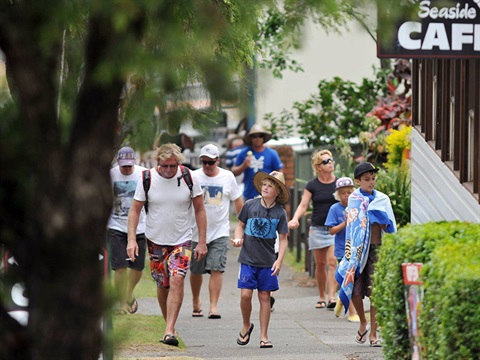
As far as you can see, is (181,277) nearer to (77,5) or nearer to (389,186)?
(389,186)

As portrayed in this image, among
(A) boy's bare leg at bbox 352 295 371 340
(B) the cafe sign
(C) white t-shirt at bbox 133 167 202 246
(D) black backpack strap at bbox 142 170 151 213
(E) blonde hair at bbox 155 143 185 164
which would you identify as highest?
(B) the cafe sign

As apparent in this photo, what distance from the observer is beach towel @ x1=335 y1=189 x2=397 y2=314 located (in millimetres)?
11086

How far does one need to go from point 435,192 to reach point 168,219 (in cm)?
269

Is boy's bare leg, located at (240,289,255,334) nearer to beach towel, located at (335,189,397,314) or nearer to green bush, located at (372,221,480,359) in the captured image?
beach towel, located at (335,189,397,314)

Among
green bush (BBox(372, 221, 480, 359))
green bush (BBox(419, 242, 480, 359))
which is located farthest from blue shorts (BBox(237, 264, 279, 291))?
green bush (BBox(419, 242, 480, 359))

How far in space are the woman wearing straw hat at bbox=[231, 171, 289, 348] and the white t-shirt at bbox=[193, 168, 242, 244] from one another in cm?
167

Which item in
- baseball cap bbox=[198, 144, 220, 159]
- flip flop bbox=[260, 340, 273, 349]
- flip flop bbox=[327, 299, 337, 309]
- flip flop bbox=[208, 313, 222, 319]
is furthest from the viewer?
flip flop bbox=[327, 299, 337, 309]

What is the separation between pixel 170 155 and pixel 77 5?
721 cm

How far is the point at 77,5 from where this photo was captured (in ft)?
14.0

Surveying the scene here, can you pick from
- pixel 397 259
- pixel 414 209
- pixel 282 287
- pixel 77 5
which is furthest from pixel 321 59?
pixel 77 5

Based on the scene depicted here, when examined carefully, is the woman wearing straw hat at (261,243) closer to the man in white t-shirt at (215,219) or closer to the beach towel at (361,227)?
the beach towel at (361,227)

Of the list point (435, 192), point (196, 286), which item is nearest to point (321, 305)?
point (196, 286)

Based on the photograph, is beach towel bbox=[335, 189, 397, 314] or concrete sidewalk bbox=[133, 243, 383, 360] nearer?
concrete sidewalk bbox=[133, 243, 383, 360]

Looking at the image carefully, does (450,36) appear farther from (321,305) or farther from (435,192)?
(321,305)
